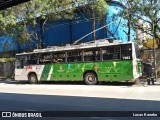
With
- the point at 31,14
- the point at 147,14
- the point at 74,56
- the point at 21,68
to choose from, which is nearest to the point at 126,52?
the point at 74,56

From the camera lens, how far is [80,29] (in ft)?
101

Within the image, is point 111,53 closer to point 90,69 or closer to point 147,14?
point 90,69

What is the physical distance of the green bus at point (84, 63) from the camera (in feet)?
64.3

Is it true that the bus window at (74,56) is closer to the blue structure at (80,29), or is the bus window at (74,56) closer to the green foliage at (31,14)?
the green foliage at (31,14)

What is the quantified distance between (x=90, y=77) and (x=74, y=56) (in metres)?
1.94

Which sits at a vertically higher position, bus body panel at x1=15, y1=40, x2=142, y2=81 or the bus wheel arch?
bus body panel at x1=15, y1=40, x2=142, y2=81

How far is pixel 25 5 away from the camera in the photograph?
1144 inches

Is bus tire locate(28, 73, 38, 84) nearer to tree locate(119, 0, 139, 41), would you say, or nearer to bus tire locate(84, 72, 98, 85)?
bus tire locate(84, 72, 98, 85)

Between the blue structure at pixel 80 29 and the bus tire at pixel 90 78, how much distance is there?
713 centimetres

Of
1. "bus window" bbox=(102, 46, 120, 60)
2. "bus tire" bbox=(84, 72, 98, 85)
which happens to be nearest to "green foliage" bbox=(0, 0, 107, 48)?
"bus window" bbox=(102, 46, 120, 60)

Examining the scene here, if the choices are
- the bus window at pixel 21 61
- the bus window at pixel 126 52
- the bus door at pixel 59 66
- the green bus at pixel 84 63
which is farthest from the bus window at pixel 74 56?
the bus window at pixel 21 61

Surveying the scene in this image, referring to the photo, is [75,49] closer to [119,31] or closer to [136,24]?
[136,24]

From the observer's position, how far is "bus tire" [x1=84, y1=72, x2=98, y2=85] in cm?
2118

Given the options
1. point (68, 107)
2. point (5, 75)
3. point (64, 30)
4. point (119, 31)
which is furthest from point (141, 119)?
point (5, 75)
